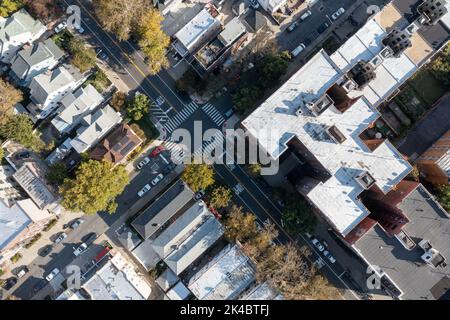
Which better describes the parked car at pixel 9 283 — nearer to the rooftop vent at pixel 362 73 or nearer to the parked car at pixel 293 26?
the parked car at pixel 293 26

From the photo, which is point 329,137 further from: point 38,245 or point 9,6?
point 9,6

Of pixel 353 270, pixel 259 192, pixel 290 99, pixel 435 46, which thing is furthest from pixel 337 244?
pixel 435 46

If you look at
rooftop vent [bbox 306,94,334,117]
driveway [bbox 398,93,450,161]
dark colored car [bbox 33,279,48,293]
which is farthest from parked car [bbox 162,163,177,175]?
driveway [bbox 398,93,450,161]

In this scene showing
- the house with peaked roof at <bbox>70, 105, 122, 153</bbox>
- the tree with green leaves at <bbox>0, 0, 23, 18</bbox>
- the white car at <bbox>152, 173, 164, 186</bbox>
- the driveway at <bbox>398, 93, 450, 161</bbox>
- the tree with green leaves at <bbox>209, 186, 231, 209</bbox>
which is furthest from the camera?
the white car at <bbox>152, 173, 164, 186</bbox>

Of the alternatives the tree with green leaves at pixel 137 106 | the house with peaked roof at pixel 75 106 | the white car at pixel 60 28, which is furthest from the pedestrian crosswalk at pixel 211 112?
the white car at pixel 60 28

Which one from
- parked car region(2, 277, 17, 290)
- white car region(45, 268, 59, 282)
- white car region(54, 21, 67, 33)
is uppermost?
white car region(54, 21, 67, 33)

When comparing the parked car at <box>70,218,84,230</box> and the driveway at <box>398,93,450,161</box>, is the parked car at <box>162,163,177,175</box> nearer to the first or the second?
the parked car at <box>70,218,84,230</box>
